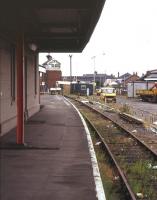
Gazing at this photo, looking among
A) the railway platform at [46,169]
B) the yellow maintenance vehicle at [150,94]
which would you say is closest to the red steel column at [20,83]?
the railway platform at [46,169]

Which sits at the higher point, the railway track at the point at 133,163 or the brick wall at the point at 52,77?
the brick wall at the point at 52,77

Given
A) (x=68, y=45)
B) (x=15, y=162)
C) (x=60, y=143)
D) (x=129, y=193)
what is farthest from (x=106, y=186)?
(x=68, y=45)

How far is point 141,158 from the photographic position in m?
14.7

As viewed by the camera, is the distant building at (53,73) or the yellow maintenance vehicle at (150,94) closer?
the yellow maintenance vehicle at (150,94)

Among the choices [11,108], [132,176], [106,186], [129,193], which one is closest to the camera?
[129,193]

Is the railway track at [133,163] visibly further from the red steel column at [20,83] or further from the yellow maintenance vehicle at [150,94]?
the yellow maintenance vehicle at [150,94]

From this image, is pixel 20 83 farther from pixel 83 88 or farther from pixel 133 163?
pixel 83 88

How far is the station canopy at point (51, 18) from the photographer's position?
13470mm

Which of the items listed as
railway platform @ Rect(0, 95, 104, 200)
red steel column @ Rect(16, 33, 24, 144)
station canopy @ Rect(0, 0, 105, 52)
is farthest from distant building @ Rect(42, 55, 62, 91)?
red steel column @ Rect(16, 33, 24, 144)

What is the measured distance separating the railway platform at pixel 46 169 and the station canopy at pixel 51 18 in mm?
3346

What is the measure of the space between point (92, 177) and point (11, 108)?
10.6 metres

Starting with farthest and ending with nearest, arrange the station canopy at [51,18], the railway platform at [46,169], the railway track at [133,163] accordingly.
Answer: the station canopy at [51,18] → the railway track at [133,163] → the railway platform at [46,169]

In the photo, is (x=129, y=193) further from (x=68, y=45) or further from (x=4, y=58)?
(x=68, y=45)

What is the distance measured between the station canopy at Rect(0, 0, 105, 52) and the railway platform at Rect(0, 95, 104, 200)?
335 centimetres
